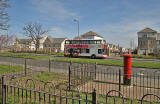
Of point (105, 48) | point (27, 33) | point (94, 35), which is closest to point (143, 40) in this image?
point (94, 35)

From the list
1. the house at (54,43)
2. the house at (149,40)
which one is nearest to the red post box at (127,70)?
the house at (149,40)

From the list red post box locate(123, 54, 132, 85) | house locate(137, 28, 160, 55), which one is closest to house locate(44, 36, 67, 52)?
house locate(137, 28, 160, 55)

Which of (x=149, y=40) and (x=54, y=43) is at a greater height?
(x=54, y=43)

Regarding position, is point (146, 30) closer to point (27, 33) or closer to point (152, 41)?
point (152, 41)

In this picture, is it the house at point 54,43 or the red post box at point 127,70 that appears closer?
the red post box at point 127,70

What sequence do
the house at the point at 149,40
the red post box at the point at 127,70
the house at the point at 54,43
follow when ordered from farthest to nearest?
the house at the point at 54,43, the house at the point at 149,40, the red post box at the point at 127,70

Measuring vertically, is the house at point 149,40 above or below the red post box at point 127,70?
above

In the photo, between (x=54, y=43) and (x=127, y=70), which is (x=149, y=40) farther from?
(x=127, y=70)

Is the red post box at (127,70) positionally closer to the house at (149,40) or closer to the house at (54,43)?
the house at (149,40)

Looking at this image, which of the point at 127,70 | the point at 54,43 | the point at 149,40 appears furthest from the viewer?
the point at 54,43

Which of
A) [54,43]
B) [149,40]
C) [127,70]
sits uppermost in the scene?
[54,43]

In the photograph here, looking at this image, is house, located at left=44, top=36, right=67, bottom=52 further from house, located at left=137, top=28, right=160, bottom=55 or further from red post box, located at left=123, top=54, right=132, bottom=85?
red post box, located at left=123, top=54, right=132, bottom=85

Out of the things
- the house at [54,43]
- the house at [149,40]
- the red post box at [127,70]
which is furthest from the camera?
the house at [54,43]

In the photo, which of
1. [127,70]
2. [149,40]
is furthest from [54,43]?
[127,70]
